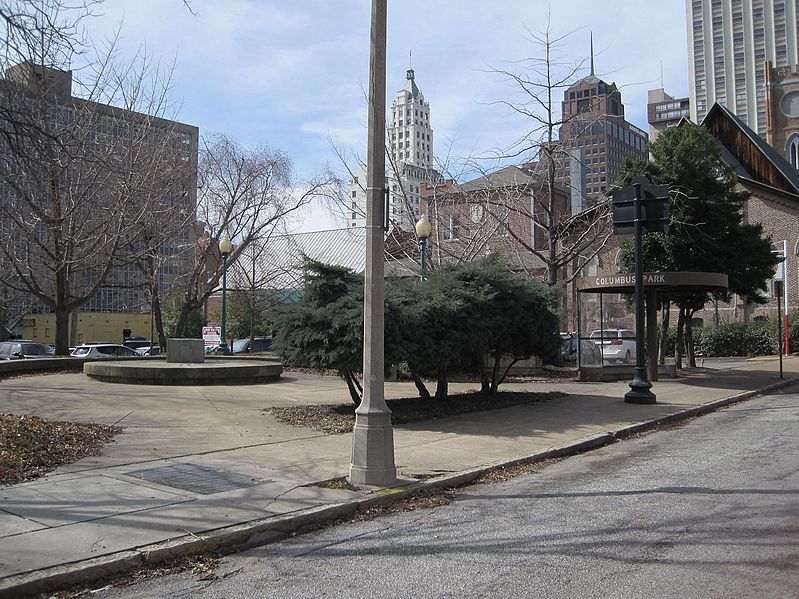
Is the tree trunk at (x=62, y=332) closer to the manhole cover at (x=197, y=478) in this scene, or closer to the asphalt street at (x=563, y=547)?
the manhole cover at (x=197, y=478)

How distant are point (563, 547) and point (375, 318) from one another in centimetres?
332

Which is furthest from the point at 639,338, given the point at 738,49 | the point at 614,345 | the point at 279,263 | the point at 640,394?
the point at 738,49

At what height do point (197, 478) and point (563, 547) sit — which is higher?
point (197, 478)

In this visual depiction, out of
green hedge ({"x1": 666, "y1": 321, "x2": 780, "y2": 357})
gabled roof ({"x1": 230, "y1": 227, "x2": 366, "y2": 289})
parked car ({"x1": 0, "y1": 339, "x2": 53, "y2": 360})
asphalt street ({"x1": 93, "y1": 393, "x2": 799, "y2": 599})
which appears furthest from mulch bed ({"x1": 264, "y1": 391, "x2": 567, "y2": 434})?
green hedge ({"x1": 666, "y1": 321, "x2": 780, "y2": 357})

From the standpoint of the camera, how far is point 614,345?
76.9 feet

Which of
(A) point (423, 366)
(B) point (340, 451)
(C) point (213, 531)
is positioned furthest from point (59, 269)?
(C) point (213, 531)

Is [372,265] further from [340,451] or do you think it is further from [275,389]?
[275,389]

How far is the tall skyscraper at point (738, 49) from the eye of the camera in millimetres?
151562

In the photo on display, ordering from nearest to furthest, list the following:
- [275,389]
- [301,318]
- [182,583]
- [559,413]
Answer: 1. [182,583]
2. [301,318]
3. [559,413]
4. [275,389]

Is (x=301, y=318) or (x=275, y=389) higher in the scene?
(x=301, y=318)

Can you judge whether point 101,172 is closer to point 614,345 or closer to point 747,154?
point 614,345

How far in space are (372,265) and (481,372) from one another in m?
8.97

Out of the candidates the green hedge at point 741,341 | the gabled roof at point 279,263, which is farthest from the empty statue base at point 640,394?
the green hedge at point 741,341

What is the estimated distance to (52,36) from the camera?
410 inches
